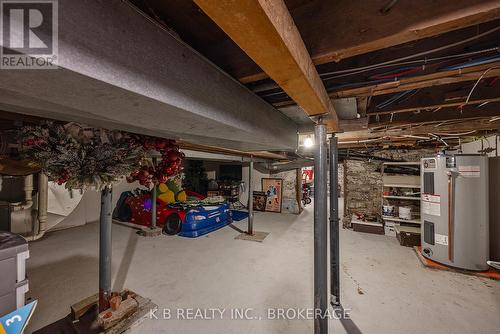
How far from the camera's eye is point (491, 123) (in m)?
2.11

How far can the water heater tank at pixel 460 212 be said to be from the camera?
2.64 m

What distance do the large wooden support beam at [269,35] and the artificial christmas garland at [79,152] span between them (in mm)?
1324

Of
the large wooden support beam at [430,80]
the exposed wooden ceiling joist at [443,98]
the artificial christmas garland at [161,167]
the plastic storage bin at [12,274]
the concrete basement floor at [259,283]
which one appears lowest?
the concrete basement floor at [259,283]

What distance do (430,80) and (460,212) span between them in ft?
8.43

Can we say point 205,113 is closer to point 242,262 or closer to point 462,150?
point 242,262

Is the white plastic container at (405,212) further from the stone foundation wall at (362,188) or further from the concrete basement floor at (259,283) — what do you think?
the stone foundation wall at (362,188)

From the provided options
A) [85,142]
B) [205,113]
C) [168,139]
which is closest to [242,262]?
[168,139]

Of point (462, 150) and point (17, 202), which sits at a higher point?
point (462, 150)

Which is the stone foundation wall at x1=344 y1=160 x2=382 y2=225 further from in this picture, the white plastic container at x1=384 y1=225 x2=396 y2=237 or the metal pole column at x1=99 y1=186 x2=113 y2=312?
the metal pole column at x1=99 y1=186 x2=113 y2=312

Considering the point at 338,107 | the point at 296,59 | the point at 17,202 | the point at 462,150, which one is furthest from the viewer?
the point at 462,150

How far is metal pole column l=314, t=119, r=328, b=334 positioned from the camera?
128 cm

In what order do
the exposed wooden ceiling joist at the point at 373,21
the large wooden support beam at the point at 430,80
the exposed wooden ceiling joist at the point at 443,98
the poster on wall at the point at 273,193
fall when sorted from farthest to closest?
the poster on wall at the point at 273,193 < the exposed wooden ceiling joist at the point at 443,98 < the large wooden support beam at the point at 430,80 < the exposed wooden ceiling joist at the point at 373,21

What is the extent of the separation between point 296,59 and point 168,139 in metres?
1.51

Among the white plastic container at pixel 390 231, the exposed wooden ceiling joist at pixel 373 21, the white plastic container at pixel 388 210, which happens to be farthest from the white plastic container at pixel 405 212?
the exposed wooden ceiling joist at pixel 373 21
